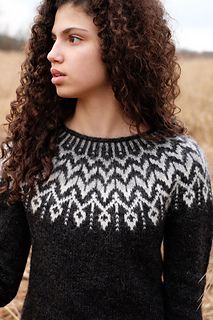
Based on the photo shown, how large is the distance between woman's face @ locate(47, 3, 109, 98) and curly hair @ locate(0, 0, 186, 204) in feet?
0.06

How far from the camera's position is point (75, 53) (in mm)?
1593

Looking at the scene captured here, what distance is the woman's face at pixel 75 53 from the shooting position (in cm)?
160

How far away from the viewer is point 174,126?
1.76 meters

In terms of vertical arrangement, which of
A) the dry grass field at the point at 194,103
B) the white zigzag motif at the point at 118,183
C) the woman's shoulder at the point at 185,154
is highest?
the dry grass field at the point at 194,103

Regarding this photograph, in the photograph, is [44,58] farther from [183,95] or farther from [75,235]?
[183,95]

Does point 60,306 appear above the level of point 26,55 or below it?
below

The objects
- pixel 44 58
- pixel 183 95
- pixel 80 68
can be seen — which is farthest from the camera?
pixel 183 95

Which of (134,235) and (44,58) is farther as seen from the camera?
(44,58)

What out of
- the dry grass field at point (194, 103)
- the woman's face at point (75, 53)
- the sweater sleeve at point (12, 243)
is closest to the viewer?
the woman's face at point (75, 53)

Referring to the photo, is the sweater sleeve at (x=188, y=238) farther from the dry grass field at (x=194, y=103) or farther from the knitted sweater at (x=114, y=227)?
the dry grass field at (x=194, y=103)

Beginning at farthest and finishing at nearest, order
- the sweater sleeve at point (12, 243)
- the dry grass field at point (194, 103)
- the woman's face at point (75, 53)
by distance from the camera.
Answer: the dry grass field at point (194, 103)
the sweater sleeve at point (12, 243)
the woman's face at point (75, 53)

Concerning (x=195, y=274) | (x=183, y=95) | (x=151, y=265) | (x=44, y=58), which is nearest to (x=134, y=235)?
(x=151, y=265)

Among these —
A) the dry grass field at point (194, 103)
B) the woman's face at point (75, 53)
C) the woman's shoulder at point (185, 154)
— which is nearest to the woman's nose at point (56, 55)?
the woman's face at point (75, 53)

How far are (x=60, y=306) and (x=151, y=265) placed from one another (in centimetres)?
25
